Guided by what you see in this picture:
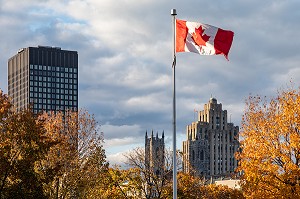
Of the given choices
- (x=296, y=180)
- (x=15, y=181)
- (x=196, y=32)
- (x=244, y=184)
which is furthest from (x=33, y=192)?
(x=196, y=32)

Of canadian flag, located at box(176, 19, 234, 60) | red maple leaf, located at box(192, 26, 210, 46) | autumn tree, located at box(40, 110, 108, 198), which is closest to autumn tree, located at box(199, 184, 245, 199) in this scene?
autumn tree, located at box(40, 110, 108, 198)

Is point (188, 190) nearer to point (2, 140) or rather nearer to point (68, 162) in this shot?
point (68, 162)

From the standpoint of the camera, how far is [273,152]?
50.1 m

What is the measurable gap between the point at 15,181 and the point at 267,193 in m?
19.8

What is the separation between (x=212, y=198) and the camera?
10319 centimetres

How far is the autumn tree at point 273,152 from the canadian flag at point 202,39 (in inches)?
689

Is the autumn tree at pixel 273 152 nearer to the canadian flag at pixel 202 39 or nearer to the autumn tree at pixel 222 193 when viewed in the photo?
the canadian flag at pixel 202 39

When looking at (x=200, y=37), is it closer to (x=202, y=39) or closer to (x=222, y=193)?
(x=202, y=39)

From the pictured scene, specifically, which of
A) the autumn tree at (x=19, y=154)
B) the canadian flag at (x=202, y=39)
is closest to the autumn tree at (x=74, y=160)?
the autumn tree at (x=19, y=154)

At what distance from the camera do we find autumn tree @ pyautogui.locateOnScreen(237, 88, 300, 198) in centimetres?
4916

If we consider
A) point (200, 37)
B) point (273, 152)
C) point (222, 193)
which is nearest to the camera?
point (200, 37)

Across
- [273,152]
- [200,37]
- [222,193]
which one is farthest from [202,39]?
[222,193]

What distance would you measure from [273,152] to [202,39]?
1849cm

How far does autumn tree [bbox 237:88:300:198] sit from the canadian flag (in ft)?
57.4
